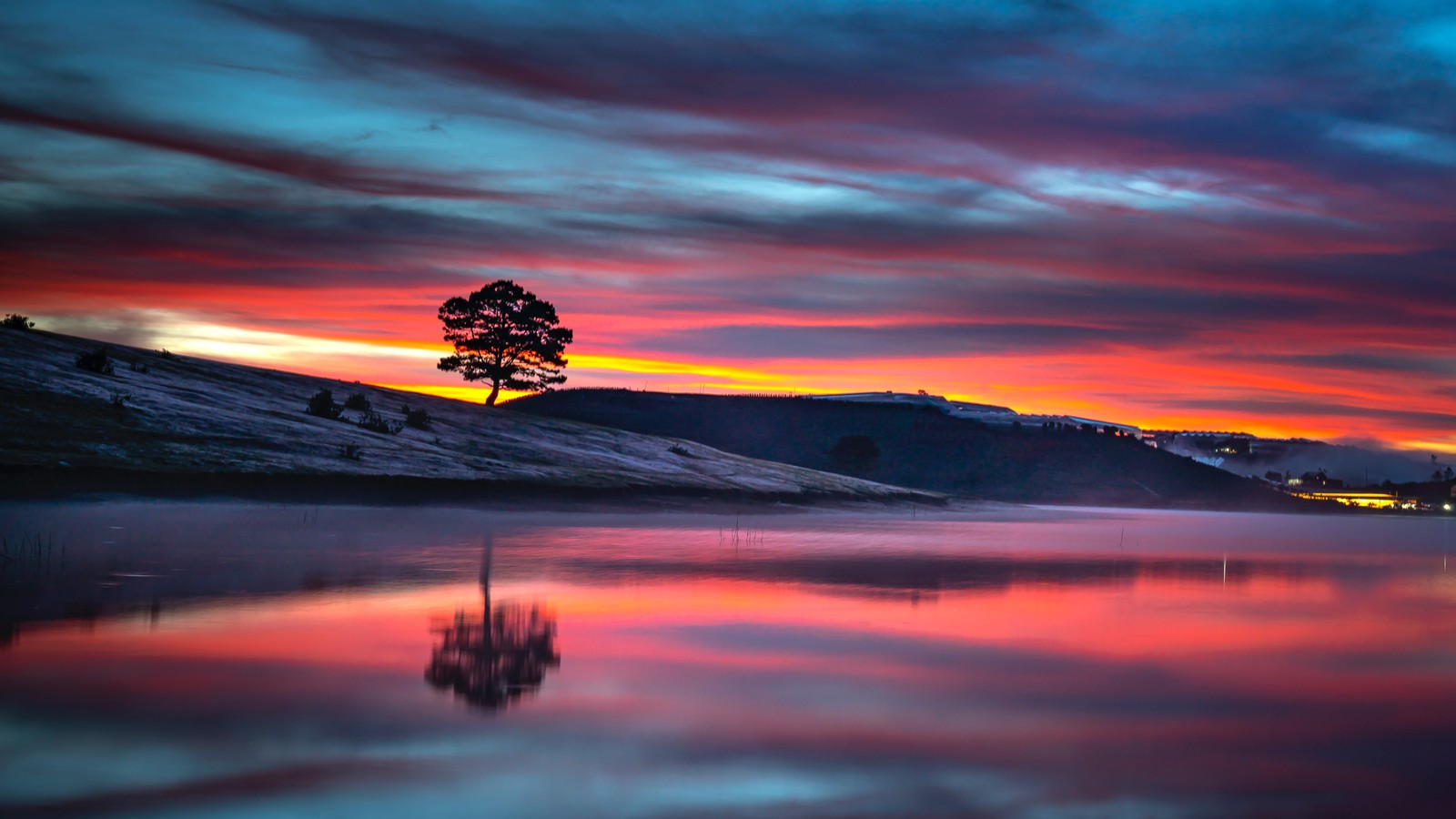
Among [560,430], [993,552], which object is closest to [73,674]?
[993,552]

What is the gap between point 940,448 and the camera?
166625 millimetres

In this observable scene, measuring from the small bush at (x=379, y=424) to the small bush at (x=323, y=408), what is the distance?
147 centimetres

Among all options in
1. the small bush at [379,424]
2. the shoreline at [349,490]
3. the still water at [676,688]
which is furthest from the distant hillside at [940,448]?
the still water at [676,688]

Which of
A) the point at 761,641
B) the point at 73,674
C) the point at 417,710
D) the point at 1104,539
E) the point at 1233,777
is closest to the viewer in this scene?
the point at 1233,777

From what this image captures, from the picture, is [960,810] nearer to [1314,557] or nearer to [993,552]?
[993,552]

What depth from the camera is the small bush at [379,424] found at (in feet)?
212

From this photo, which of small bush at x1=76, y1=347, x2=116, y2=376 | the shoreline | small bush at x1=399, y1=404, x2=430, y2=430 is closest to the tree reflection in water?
the shoreline

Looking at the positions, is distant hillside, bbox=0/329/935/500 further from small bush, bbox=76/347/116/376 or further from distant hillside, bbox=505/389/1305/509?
distant hillside, bbox=505/389/1305/509

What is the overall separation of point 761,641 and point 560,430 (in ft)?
221

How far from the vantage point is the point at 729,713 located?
46.7ft

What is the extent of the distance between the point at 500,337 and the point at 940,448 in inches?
3082

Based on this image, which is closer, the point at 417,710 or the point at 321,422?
the point at 417,710

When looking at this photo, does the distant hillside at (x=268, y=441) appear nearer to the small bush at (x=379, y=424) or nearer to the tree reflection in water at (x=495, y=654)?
the small bush at (x=379, y=424)

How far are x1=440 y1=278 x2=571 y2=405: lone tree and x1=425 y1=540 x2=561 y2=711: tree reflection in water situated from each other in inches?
3287
